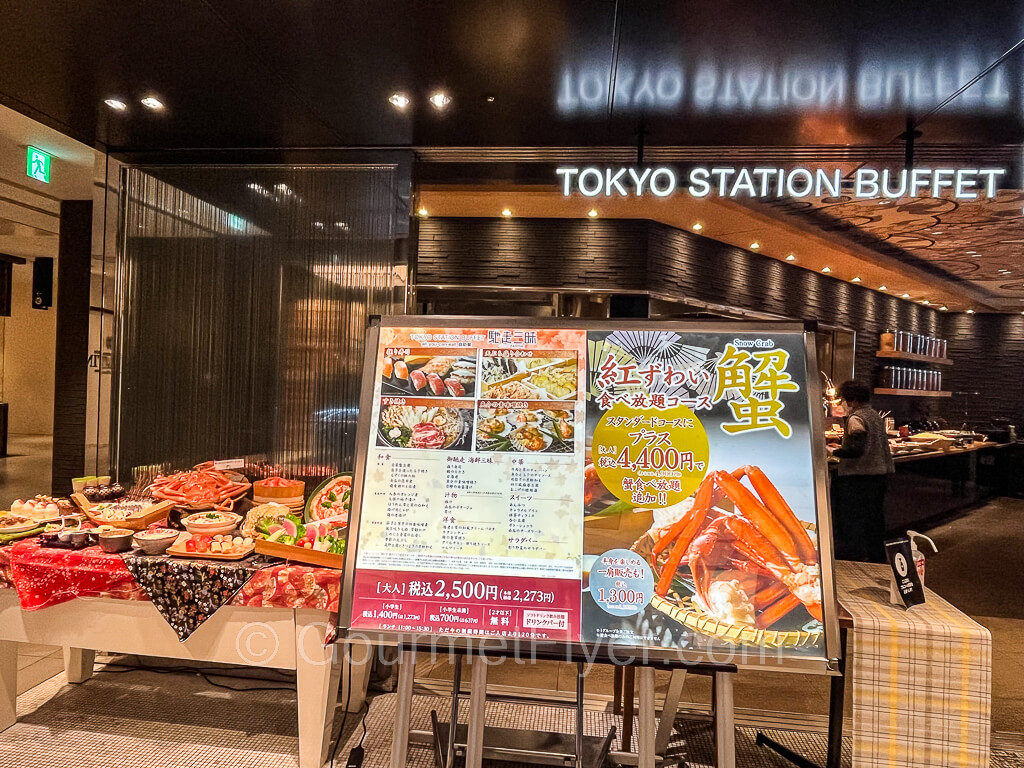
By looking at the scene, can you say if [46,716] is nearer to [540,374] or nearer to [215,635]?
[215,635]

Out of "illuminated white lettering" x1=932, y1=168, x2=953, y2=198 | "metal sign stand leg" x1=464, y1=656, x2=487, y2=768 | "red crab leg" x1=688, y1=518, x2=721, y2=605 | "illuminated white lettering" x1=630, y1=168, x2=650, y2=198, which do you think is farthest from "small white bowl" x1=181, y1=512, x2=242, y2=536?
"illuminated white lettering" x1=932, y1=168, x2=953, y2=198

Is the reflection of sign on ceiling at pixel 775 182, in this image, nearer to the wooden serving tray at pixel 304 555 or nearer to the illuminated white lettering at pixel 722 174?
the illuminated white lettering at pixel 722 174

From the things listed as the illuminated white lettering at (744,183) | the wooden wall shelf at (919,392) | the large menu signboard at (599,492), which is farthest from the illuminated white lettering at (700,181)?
the large menu signboard at (599,492)

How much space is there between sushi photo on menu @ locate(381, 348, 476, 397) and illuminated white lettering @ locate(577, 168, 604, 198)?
1.88 metres

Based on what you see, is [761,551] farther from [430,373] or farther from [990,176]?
[990,176]

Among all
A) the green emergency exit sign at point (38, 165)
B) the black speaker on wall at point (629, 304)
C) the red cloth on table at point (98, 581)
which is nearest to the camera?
the red cloth on table at point (98, 581)

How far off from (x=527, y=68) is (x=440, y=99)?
52 cm

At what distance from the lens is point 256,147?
144 inches

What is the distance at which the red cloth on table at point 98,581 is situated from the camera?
243cm

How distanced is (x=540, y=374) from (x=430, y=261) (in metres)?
3.12

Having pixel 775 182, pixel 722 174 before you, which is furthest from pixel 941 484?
pixel 722 174

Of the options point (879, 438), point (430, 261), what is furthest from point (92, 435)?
point (879, 438)

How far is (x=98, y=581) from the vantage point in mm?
2523

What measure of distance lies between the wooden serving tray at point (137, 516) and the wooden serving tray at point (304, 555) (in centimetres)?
69
